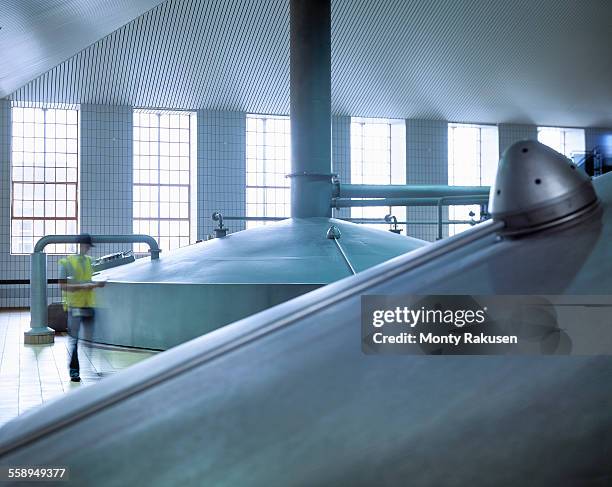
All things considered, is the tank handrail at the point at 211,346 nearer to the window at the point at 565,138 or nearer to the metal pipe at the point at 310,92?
the metal pipe at the point at 310,92

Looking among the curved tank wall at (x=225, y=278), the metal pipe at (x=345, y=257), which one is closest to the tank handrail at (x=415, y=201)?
the curved tank wall at (x=225, y=278)

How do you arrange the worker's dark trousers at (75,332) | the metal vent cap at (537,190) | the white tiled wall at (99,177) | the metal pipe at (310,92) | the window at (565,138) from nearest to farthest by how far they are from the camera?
the metal vent cap at (537,190) → the worker's dark trousers at (75,332) → the metal pipe at (310,92) → the white tiled wall at (99,177) → the window at (565,138)

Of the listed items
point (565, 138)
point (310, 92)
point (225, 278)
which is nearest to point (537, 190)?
point (225, 278)

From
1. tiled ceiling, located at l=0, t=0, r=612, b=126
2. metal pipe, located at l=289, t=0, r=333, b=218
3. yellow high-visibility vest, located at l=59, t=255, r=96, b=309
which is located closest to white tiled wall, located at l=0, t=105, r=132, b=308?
tiled ceiling, located at l=0, t=0, r=612, b=126

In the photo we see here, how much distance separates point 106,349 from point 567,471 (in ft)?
26.5

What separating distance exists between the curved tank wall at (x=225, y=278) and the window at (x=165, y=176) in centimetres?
892

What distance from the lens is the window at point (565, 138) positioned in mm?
21516

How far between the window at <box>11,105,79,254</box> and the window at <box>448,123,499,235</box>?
10.6 metres

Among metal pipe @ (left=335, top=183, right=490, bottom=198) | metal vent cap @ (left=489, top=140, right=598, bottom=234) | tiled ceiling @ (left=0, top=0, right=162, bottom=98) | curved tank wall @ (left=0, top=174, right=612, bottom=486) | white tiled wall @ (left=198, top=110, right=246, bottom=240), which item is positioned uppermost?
tiled ceiling @ (left=0, top=0, right=162, bottom=98)

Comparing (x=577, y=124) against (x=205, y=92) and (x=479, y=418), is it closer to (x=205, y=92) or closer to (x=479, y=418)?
(x=205, y=92)

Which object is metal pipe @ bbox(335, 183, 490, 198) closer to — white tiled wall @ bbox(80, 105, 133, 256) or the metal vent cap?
white tiled wall @ bbox(80, 105, 133, 256)

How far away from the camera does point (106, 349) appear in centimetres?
872

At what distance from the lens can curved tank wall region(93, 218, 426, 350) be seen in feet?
25.8

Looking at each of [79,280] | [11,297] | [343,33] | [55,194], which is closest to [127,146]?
[55,194]
